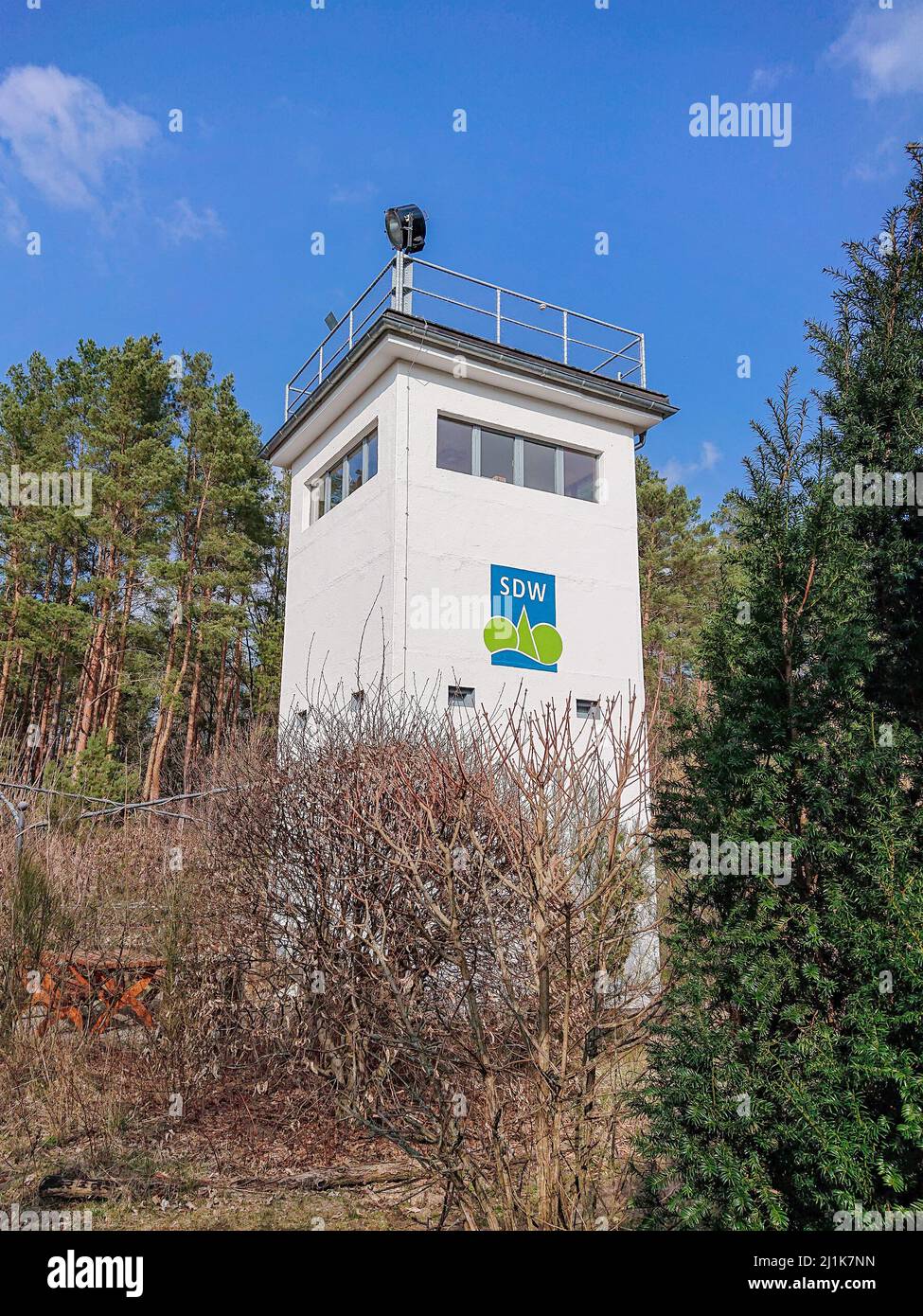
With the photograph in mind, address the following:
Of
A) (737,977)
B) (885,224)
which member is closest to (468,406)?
(885,224)

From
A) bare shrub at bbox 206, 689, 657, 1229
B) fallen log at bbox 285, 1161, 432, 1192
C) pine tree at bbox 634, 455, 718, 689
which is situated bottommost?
fallen log at bbox 285, 1161, 432, 1192

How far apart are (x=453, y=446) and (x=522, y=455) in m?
1.35

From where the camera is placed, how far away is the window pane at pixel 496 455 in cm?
1450

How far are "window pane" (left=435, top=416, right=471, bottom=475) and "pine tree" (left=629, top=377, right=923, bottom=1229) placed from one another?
9805mm

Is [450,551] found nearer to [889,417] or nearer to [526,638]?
[526,638]

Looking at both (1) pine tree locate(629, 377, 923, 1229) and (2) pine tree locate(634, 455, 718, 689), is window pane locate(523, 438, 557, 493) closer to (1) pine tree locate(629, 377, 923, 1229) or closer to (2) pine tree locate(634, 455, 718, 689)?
(1) pine tree locate(629, 377, 923, 1229)

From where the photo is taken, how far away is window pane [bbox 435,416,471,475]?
13977 mm

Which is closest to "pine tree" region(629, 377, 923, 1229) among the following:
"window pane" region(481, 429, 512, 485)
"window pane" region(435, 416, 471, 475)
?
"window pane" region(435, 416, 471, 475)

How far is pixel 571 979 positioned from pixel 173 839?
579 centimetres

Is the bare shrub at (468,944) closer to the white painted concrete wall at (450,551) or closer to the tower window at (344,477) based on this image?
the white painted concrete wall at (450,551)

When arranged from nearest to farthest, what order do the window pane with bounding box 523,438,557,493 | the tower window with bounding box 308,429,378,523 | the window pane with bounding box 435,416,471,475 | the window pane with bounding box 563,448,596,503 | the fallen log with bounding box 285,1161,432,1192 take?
1. the fallen log with bounding box 285,1161,432,1192
2. the window pane with bounding box 435,416,471,475
3. the tower window with bounding box 308,429,378,523
4. the window pane with bounding box 523,438,557,493
5. the window pane with bounding box 563,448,596,503

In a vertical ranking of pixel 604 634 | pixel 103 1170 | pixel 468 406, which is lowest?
pixel 103 1170
